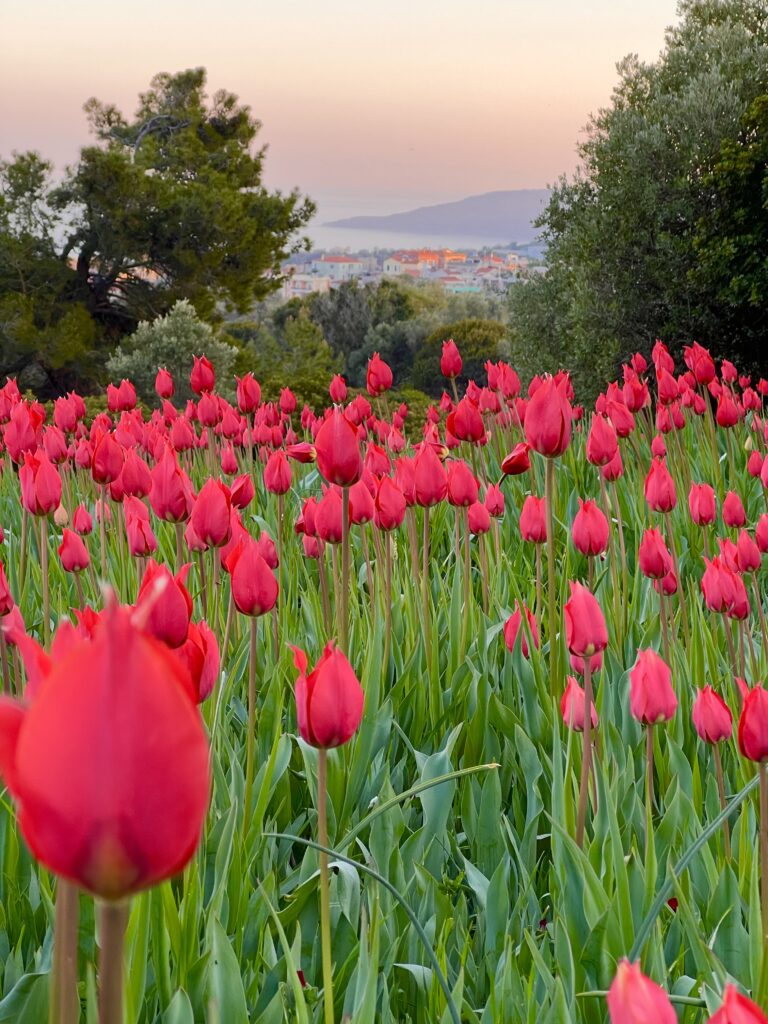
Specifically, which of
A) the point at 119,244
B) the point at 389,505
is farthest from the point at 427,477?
the point at 119,244

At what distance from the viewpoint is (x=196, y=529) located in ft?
6.75

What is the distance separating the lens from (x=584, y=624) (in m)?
1.65

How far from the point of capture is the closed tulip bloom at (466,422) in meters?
2.98

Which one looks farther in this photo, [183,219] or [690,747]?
[183,219]

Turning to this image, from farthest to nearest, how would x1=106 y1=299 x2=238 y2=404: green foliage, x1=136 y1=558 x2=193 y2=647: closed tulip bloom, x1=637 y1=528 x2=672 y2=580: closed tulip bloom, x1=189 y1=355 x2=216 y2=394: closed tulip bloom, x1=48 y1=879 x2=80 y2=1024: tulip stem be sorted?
x1=106 y1=299 x2=238 y2=404: green foliage → x1=189 y1=355 x2=216 y2=394: closed tulip bloom → x1=637 y1=528 x2=672 y2=580: closed tulip bloom → x1=136 y1=558 x2=193 y2=647: closed tulip bloom → x1=48 y1=879 x2=80 y2=1024: tulip stem

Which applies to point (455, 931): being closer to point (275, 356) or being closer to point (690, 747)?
point (690, 747)

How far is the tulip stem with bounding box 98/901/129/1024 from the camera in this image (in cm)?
49

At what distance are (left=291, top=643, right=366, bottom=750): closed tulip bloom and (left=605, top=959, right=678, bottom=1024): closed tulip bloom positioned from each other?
66 cm

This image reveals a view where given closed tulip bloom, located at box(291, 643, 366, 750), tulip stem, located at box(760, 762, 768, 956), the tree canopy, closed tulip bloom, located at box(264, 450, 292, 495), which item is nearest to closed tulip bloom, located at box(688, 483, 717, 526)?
closed tulip bloom, located at box(264, 450, 292, 495)

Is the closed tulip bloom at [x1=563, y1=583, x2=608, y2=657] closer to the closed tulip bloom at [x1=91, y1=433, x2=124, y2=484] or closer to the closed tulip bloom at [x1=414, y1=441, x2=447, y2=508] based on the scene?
the closed tulip bloom at [x1=414, y1=441, x2=447, y2=508]

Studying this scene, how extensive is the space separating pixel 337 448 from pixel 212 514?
325mm

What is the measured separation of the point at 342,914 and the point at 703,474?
3656 millimetres

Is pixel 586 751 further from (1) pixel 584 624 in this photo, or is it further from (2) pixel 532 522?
(2) pixel 532 522

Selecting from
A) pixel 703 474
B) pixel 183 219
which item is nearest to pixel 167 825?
pixel 703 474
